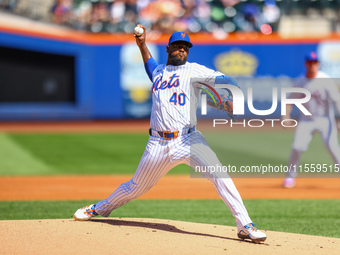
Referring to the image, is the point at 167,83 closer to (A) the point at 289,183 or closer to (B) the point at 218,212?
(B) the point at 218,212

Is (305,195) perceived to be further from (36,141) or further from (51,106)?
(51,106)

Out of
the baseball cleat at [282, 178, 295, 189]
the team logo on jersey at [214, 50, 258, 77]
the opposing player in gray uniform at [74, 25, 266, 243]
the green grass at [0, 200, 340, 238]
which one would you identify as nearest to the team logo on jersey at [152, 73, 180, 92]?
the opposing player in gray uniform at [74, 25, 266, 243]

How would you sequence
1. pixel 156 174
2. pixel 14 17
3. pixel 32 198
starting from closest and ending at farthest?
1. pixel 156 174
2. pixel 32 198
3. pixel 14 17

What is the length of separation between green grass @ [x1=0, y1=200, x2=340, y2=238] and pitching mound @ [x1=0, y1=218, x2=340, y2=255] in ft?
2.80

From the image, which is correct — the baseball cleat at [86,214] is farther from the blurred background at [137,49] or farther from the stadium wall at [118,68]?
the blurred background at [137,49]

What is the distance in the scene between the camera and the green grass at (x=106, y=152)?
1188 cm

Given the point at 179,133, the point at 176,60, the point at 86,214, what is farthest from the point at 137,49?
the point at 179,133

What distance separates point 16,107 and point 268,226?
14.9 meters

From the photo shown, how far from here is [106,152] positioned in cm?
1413

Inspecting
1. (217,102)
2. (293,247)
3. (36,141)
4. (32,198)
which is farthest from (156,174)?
(36,141)

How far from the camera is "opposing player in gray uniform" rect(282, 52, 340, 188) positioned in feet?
29.0

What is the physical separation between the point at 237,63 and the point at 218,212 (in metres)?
14.6

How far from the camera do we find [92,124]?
814 inches

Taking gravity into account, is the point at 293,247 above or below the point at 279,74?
below
